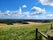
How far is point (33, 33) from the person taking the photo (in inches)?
426

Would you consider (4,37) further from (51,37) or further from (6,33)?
(51,37)

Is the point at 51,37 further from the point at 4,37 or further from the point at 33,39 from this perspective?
the point at 4,37

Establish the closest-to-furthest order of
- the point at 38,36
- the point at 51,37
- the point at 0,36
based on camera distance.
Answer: the point at 51,37 → the point at 38,36 → the point at 0,36

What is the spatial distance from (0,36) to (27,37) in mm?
1986

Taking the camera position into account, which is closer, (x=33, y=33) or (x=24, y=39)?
(x=24, y=39)

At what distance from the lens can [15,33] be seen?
10594 millimetres

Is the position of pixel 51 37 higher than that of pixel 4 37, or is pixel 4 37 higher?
pixel 51 37

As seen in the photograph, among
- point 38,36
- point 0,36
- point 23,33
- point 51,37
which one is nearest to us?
point 51,37

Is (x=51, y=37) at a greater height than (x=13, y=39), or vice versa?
(x=51, y=37)

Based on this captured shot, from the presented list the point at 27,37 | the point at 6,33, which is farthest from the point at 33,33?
the point at 6,33

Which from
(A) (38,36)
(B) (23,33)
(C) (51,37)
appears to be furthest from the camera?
(B) (23,33)

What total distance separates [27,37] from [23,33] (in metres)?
0.66

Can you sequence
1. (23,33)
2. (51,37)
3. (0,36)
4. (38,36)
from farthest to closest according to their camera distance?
(23,33), (0,36), (38,36), (51,37)

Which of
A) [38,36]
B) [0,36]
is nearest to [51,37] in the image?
[38,36]
